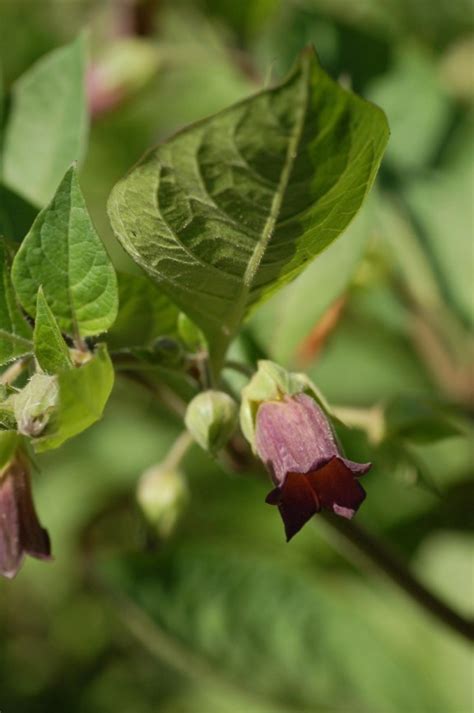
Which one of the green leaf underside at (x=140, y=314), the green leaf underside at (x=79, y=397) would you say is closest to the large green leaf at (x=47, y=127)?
the green leaf underside at (x=140, y=314)

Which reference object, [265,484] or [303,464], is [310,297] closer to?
[265,484]

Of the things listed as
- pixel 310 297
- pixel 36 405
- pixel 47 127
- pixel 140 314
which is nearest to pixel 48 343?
pixel 36 405

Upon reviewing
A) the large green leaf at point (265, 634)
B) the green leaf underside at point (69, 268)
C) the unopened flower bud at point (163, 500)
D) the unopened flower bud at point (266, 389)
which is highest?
the green leaf underside at point (69, 268)

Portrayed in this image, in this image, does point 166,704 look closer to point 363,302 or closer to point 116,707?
point 116,707

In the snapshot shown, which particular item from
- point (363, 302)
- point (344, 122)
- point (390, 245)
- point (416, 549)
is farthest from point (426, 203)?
point (344, 122)

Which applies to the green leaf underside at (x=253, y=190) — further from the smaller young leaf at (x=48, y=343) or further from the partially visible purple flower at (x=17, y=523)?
the partially visible purple flower at (x=17, y=523)

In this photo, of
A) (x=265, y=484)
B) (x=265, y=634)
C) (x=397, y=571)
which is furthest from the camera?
(x=265, y=634)
